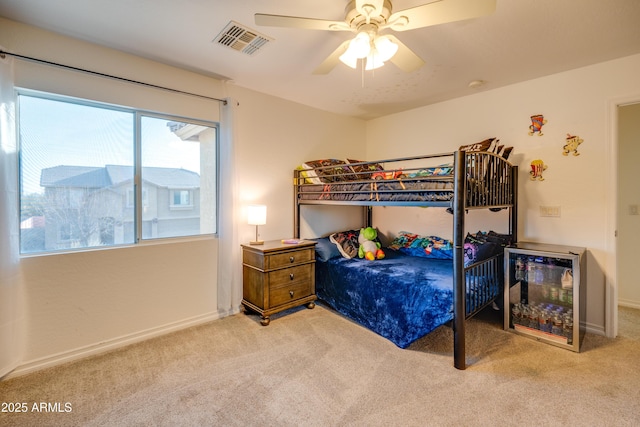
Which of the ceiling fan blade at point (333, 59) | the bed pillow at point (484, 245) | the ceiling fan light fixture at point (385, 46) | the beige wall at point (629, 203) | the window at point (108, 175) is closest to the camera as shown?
the ceiling fan light fixture at point (385, 46)

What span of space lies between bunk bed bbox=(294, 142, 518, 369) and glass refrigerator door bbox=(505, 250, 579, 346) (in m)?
0.15

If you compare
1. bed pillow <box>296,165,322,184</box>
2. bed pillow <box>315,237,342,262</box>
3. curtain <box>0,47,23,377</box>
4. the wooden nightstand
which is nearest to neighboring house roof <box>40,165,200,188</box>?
curtain <box>0,47,23,377</box>

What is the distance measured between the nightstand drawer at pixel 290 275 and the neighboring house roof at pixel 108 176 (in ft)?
3.95

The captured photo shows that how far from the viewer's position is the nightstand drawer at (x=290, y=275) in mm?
2725

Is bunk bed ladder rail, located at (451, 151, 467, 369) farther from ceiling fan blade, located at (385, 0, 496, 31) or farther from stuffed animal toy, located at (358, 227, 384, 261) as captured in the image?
stuffed animal toy, located at (358, 227, 384, 261)

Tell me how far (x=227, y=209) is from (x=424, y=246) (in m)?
2.26

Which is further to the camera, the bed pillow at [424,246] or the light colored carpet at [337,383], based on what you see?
the bed pillow at [424,246]

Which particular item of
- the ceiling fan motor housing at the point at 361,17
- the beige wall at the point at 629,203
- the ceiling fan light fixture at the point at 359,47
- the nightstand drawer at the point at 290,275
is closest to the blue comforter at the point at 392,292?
the nightstand drawer at the point at 290,275

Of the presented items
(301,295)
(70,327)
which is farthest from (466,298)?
(70,327)

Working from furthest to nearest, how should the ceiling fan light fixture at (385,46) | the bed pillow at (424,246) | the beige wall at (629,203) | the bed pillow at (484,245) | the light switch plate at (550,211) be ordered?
the bed pillow at (424,246) → the beige wall at (629,203) → the light switch plate at (550,211) → the bed pillow at (484,245) → the ceiling fan light fixture at (385,46)

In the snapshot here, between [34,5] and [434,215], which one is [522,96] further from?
[34,5]

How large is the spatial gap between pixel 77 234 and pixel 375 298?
8.20ft

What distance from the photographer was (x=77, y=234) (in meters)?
2.19

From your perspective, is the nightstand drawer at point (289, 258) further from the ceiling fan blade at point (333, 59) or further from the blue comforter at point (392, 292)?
the ceiling fan blade at point (333, 59)
